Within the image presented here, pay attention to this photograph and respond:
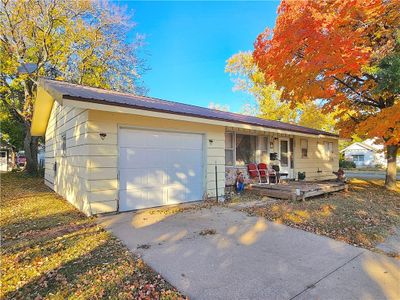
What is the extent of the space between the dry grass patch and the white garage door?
7.07 ft

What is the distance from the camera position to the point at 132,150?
21.6 feet

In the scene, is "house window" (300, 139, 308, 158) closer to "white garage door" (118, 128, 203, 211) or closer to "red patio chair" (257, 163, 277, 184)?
"red patio chair" (257, 163, 277, 184)

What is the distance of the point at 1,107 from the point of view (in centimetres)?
1817

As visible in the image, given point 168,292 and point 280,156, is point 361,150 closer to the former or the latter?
point 280,156

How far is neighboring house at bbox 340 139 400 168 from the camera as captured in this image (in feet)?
129

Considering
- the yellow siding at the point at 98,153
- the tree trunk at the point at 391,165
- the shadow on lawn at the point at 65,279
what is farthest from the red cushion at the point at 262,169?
the shadow on lawn at the point at 65,279

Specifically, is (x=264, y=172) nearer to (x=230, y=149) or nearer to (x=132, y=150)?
(x=230, y=149)

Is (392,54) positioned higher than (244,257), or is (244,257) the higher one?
(392,54)

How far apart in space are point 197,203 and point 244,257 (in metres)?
4.03

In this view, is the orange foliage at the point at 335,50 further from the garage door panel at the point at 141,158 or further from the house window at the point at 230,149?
the garage door panel at the point at 141,158

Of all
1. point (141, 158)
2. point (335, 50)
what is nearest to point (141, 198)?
point (141, 158)

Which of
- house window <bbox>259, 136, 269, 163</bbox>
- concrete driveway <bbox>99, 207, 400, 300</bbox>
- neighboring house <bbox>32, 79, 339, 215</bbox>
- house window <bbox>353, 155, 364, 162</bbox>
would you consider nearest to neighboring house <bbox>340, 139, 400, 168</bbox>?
house window <bbox>353, 155, 364, 162</bbox>

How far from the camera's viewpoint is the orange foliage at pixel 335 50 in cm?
750

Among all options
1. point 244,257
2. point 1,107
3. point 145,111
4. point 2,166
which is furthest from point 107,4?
point 2,166
